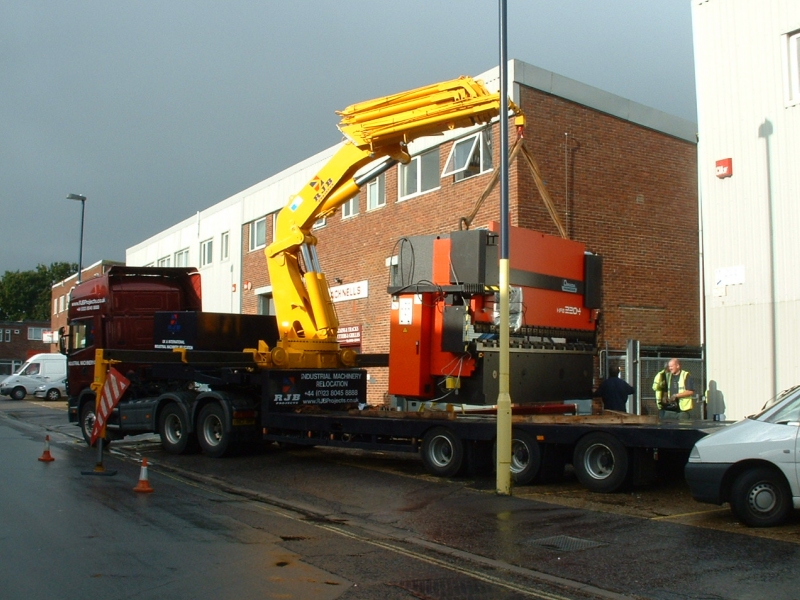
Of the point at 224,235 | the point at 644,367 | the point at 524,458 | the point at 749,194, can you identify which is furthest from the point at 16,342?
the point at 524,458

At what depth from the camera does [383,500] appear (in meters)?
10.8

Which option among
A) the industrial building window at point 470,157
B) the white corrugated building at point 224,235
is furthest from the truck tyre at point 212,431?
the white corrugated building at point 224,235

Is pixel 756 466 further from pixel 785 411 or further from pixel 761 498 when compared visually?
pixel 785 411

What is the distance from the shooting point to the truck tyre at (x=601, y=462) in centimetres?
1038

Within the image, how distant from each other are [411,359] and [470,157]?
9184mm

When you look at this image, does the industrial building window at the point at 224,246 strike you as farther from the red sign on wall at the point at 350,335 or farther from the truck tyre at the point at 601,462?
the truck tyre at the point at 601,462

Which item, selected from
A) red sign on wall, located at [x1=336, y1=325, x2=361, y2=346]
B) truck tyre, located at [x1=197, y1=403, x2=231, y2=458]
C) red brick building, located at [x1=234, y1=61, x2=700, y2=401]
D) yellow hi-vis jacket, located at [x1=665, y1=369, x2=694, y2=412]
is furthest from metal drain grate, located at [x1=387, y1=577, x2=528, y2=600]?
red sign on wall, located at [x1=336, y1=325, x2=361, y2=346]

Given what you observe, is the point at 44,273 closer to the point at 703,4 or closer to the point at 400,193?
the point at 400,193

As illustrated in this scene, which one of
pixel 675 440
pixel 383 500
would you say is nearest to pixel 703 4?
pixel 675 440

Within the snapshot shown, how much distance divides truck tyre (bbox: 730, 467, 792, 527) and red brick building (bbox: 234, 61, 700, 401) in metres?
11.1

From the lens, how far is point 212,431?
15.4 meters

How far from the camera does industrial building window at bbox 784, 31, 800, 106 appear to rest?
45.9ft

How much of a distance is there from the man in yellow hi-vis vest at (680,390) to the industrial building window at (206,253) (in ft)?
85.2

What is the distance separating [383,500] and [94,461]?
6633 mm
